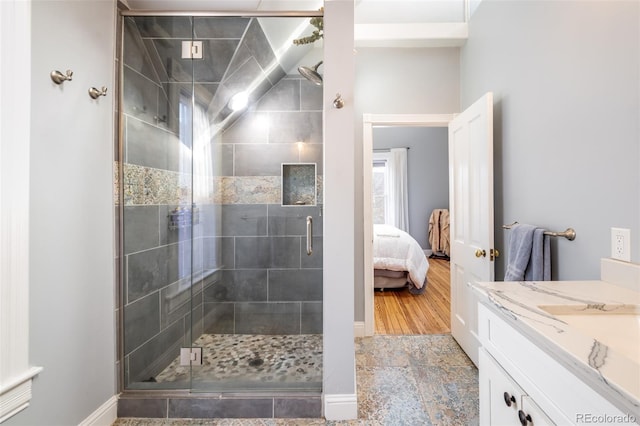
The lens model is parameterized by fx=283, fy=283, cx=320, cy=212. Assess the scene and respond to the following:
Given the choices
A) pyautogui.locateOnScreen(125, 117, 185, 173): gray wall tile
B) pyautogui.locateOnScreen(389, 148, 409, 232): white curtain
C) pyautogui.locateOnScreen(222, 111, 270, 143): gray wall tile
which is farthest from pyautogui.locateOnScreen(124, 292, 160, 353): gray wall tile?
pyautogui.locateOnScreen(389, 148, 409, 232): white curtain

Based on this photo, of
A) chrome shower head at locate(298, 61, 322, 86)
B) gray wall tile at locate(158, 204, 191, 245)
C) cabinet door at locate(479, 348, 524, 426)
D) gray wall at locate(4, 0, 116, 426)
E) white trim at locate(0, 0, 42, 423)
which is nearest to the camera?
cabinet door at locate(479, 348, 524, 426)

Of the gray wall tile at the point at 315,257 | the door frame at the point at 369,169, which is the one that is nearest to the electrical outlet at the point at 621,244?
the gray wall tile at the point at 315,257

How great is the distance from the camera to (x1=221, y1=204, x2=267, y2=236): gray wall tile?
7.78 ft

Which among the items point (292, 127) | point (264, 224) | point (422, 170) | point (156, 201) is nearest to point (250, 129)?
point (292, 127)

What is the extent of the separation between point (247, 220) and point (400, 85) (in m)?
1.82

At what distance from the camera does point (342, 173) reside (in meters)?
1.56

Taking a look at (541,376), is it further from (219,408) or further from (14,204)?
(14,204)

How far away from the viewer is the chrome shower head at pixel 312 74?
1.81m

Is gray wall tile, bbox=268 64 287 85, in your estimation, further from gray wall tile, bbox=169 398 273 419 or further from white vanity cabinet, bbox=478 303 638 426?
gray wall tile, bbox=169 398 273 419

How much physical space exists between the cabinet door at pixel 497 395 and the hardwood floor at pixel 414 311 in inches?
65.3

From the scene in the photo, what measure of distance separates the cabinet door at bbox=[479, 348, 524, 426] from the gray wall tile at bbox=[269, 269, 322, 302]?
1110mm

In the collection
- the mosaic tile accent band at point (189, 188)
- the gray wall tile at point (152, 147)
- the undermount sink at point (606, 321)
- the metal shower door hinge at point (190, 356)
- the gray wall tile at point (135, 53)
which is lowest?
the metal shower door hinge at point (190, 356)

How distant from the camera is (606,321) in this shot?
0.85 metres

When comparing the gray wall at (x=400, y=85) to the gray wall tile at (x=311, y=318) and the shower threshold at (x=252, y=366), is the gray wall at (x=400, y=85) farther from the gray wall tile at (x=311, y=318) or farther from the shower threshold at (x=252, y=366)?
the shower threshold at (x=252, y=366)
